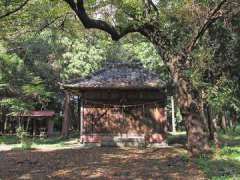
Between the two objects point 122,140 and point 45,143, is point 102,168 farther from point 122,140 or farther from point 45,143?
point 45,143

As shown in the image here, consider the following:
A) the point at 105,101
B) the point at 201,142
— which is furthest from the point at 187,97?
the point at 105,101

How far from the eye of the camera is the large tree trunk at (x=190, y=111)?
15.0 m

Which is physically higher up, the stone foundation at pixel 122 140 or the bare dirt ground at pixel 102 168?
the stone foundation at pixel 122 140

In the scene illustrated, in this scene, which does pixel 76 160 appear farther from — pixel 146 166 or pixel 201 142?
pixel 201 142

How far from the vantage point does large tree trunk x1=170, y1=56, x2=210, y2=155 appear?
15.0 metres

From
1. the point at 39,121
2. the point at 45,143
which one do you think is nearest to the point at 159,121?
the point at 45,143

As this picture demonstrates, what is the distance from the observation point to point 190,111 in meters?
15.3

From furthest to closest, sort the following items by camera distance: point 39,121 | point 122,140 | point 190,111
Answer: point 39,121, point 122,140, point 190,111

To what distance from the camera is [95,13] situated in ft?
57.8

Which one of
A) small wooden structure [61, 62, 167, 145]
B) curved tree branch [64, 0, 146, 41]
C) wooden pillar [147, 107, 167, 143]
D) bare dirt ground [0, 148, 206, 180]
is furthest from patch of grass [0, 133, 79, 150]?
curved tree branch [64, 0, 146, 41]

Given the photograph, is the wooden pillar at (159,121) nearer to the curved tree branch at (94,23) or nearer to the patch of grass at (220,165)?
the patch of grass at (220,165)

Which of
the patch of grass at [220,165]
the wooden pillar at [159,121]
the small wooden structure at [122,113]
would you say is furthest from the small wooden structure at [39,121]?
the patch of grass at [220,165]

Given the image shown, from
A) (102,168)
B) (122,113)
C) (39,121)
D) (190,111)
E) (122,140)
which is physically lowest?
(102,168)

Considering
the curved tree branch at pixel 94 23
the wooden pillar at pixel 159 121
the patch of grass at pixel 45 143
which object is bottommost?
the patch of grass at pixel 45 143
